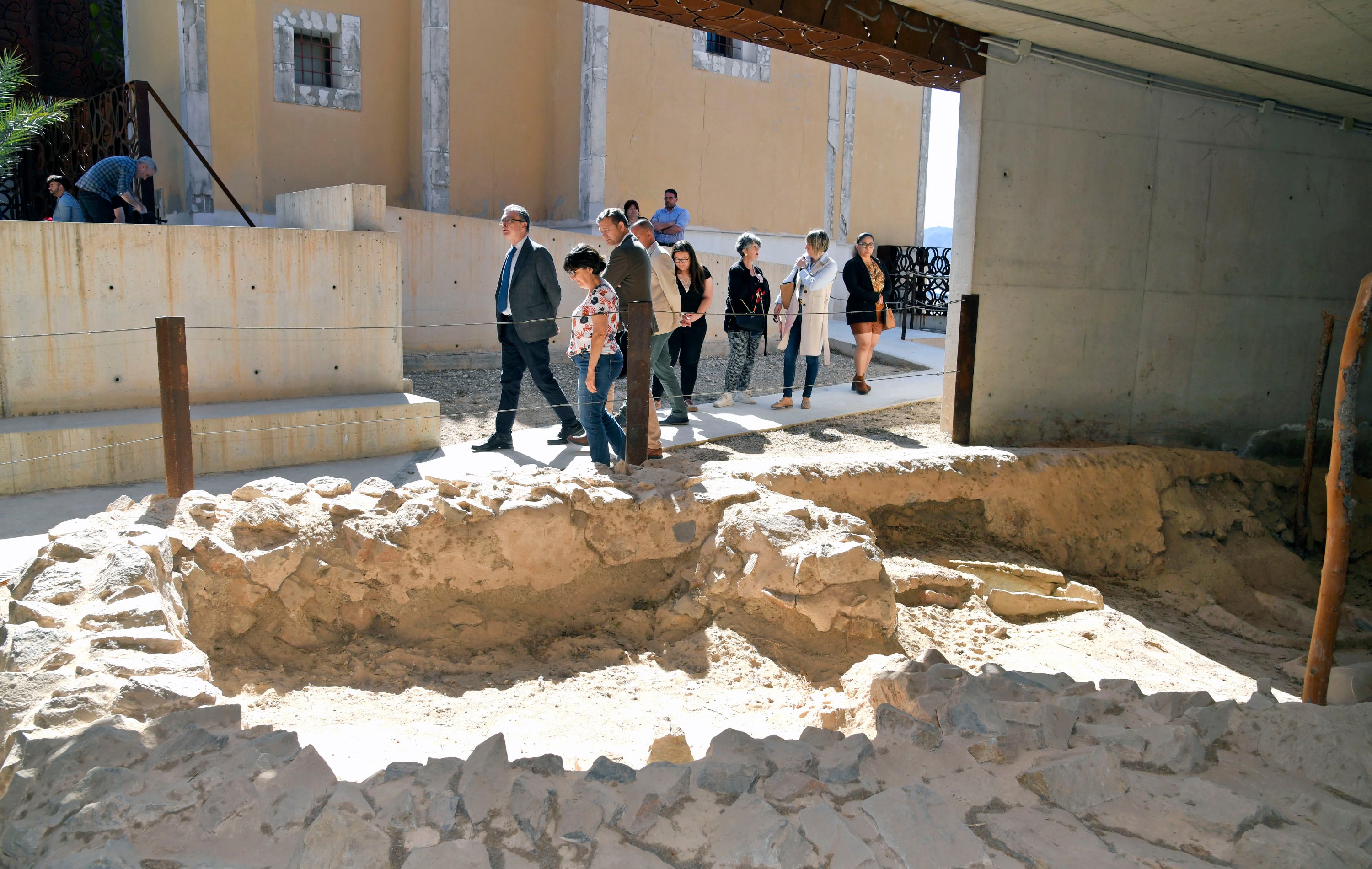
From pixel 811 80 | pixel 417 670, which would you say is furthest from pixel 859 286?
pixel 811 80

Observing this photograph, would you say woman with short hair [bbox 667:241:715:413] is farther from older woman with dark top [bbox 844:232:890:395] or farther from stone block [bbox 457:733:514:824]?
stone block [bbox 457:733:514:824]

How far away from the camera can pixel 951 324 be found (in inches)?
292

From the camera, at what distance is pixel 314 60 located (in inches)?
480

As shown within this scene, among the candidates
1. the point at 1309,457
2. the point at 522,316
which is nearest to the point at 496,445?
the point at 522,316

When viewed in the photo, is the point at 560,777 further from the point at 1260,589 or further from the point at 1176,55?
the point at 1176,55

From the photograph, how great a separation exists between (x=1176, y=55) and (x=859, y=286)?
110 inches

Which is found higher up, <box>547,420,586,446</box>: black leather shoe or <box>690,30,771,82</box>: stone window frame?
<box>690,30,771,82</box>: stone window frame

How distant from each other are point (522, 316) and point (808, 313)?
8.40ft

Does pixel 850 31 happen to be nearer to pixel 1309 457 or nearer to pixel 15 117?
pixel 1309 457

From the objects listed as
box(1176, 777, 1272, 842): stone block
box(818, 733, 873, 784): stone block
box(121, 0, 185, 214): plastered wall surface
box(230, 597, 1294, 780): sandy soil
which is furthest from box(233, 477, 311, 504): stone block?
box(121, 0, 185, 214): plastered wall surface

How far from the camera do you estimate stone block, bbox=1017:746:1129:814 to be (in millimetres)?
2824

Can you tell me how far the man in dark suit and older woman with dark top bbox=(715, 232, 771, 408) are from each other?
1.93m

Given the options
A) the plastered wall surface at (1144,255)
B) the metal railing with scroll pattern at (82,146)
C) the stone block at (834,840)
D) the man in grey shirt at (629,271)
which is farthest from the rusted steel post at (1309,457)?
the metal railing with scroll pattern at (82,146)

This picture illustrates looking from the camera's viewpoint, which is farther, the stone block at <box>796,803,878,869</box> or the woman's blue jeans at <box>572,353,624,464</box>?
the woman's blue jeans at <box>572,353,624,464</box>
